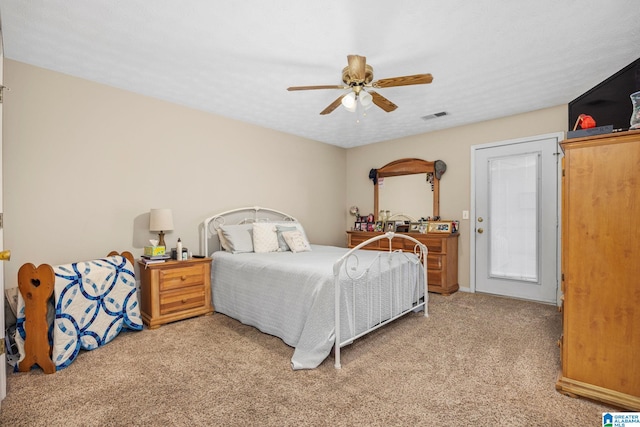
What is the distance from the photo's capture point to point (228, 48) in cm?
242

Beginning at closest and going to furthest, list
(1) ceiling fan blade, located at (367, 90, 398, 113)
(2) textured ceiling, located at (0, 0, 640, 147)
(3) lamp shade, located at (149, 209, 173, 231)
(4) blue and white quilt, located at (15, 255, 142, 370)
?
(2) textured ceiling, located at (0, 0, 640, 147)
(4) blue and white quilt, located at (15, 255, 142, 370)
(1) ceiling fan blade, located at (367, 90, 398, 113)
(3) lamp shade, located at (149, 209, 173, 231)

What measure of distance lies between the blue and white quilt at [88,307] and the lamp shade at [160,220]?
0.44 meters

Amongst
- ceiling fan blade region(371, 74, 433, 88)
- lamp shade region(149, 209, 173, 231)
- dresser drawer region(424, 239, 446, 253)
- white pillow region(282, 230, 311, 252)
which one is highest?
ceiling fan blade region(371, 74, 433, 88)

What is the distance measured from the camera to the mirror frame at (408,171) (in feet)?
15.5

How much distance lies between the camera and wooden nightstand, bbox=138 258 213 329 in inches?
118

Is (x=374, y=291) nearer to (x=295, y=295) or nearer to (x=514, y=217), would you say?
(x=295, y=295)

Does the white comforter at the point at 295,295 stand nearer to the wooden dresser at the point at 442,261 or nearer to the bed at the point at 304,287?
the bed at the point at 304,287

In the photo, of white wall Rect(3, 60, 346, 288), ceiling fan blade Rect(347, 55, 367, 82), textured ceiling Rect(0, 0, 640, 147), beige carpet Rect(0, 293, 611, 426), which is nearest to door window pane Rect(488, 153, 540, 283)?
textured ceiling Rect(0, 0, 640, 147)

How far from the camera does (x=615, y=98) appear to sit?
105 inches

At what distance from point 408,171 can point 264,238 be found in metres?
→ 2.61

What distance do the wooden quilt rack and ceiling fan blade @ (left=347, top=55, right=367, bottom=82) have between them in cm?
257

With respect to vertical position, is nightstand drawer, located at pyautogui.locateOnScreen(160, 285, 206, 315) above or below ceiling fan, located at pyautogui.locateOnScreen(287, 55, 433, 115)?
below

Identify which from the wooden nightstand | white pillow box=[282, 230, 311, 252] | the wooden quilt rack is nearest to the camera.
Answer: the wooden quilt rack

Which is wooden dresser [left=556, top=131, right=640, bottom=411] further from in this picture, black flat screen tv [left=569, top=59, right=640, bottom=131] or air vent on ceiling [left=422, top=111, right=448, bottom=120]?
air vent on ceiling [left=422, top=111, right=448, bottom=120]
